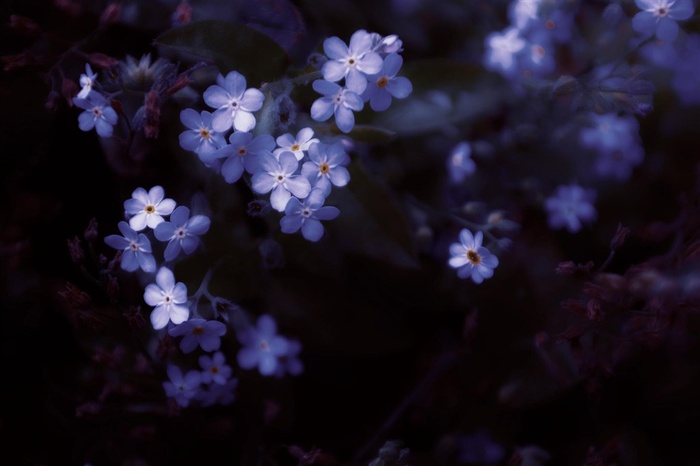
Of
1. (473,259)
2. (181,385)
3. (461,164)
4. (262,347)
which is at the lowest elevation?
(181,385)

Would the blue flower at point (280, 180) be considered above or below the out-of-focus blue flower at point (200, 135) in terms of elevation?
above

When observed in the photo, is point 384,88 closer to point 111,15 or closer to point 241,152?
point 241,152

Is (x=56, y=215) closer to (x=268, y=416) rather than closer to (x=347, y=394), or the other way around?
(x=268, y=416)

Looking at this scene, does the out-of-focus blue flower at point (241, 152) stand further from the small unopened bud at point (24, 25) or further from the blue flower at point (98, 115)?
the small unopened bud at point (24, 25)

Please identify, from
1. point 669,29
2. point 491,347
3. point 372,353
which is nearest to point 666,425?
point 491,347

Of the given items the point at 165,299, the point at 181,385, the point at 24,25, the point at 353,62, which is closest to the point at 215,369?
the point at 181,385

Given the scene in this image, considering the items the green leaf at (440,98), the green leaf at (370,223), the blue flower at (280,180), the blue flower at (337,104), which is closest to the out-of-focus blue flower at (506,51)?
the green leaf at (440,98)
